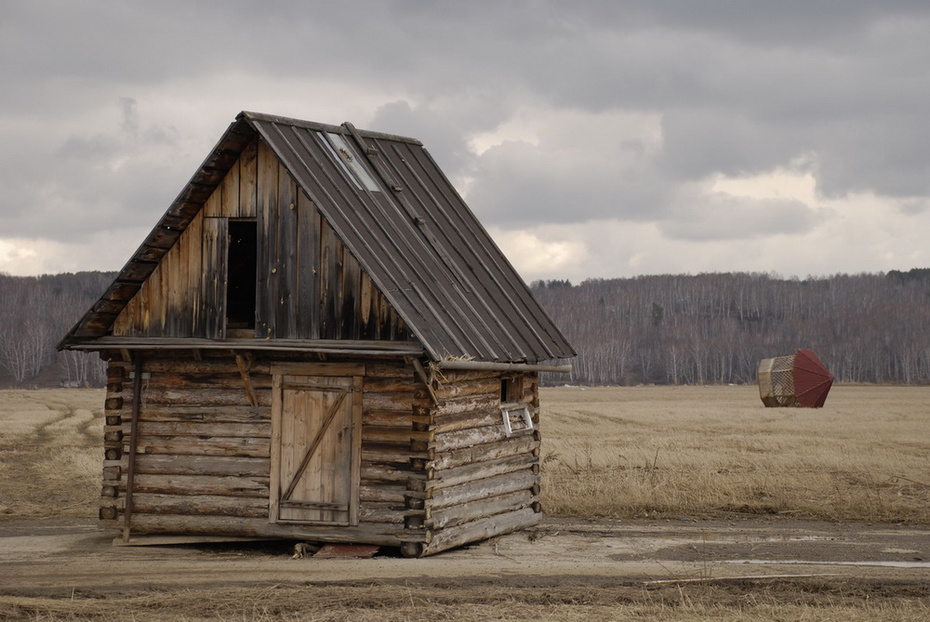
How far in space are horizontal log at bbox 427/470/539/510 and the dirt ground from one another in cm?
70

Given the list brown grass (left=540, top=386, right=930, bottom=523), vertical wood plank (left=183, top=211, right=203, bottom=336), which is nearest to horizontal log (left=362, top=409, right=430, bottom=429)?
vertical wood plank (left=183, top=211, right=203, bottom=336)

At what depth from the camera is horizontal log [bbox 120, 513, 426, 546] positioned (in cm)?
1547

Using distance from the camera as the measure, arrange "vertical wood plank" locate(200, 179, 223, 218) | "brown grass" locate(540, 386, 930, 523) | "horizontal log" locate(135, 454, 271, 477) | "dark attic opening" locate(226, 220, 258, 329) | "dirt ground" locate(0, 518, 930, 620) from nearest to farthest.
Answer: "dirt ground" locate(0, 518, 930, 620) → "horizontal log" locate(135, 454, 271, 477) → "vertical wood plank" locate(200, 179, 223, 218) → "dark attic opening" locate(226, 220, 258, 329) → "brown grass" locate(540, 386, 930, 523)

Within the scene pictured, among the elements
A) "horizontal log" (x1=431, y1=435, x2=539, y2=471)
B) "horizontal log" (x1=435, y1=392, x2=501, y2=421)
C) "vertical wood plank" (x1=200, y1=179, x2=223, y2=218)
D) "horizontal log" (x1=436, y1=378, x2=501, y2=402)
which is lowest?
"horizontal log" (x1=431, y1=435, x2=539, y2=471)

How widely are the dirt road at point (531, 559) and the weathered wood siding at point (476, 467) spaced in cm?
32

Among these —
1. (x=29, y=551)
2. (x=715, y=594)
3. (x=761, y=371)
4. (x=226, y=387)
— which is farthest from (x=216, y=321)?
(x=761, y=371)

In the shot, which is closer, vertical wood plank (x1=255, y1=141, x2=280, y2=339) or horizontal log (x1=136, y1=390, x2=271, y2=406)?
vertical wood plank (x1=255, y1=141, x2=280, y2=339)

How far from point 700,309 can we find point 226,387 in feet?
503

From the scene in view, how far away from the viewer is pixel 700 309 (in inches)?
6511

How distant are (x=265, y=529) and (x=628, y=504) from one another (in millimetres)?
6694

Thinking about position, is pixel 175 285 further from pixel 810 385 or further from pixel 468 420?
pixel 810 385

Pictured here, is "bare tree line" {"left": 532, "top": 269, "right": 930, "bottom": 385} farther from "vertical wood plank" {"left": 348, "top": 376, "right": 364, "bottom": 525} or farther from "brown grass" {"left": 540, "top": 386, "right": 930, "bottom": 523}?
"vertical wood plank" {"left": 348, "top": 376, "right": 364, "bottom": 525}

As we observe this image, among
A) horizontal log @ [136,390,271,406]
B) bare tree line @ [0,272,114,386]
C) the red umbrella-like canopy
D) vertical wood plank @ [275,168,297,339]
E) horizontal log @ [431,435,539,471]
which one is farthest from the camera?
bare tree line @ [0,272,114,386]

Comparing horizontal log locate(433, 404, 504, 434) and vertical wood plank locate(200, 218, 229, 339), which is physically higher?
vertical wood plank locate(200, 218, 229, 339)
